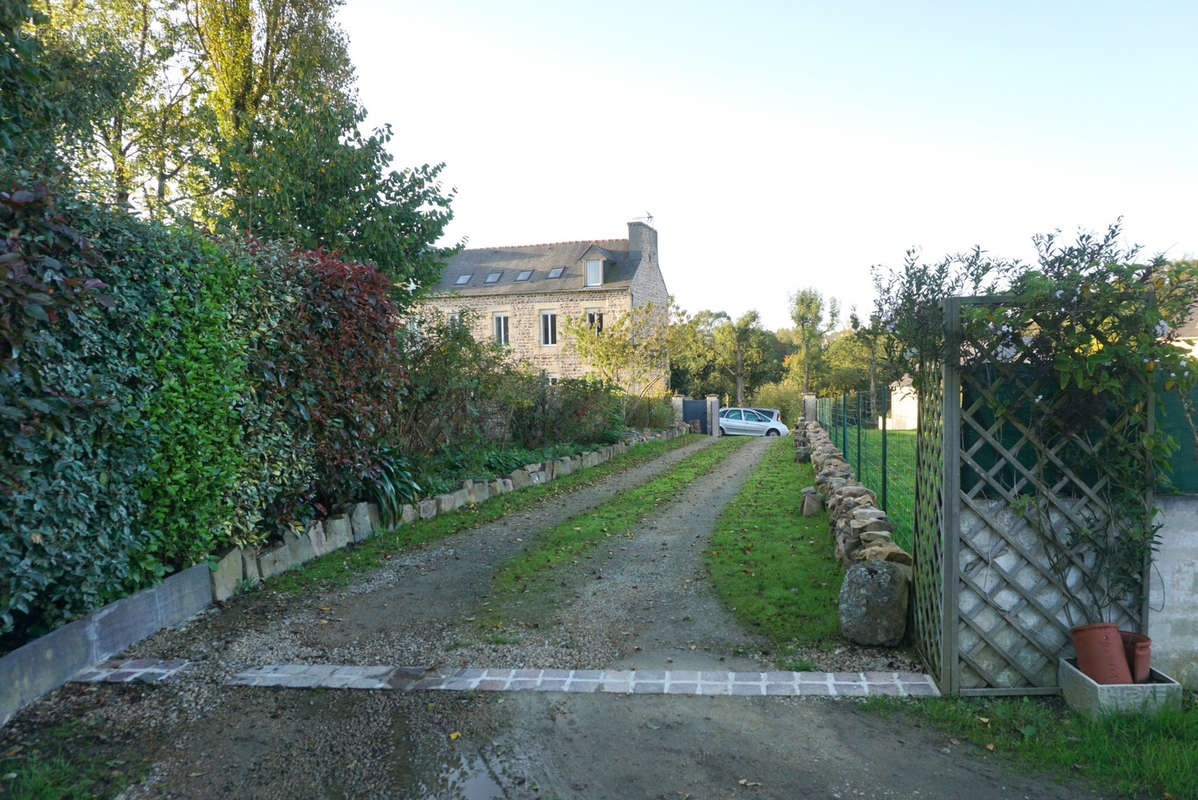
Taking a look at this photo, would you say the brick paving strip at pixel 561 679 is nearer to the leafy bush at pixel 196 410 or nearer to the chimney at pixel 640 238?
the leafy bush at pixel 196 410

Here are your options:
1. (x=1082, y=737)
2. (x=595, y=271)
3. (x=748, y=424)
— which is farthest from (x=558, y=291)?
(x=1082, y=737)

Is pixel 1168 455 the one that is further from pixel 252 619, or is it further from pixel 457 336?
pixel 457 336

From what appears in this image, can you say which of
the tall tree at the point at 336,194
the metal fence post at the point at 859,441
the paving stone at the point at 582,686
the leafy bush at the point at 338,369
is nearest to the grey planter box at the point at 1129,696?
the paving stone at the point at 582,686

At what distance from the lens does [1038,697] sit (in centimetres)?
399

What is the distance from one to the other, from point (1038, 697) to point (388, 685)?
365 centimetres

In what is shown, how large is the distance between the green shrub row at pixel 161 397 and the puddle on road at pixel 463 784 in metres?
2.37

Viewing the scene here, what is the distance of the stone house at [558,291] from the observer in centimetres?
3284

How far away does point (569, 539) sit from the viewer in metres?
8.22

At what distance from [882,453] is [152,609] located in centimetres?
666

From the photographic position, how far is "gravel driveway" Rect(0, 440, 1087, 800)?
10.5ft

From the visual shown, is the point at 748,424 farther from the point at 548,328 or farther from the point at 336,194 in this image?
the point at 336,194

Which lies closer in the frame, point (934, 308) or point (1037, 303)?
point (1037, 303)

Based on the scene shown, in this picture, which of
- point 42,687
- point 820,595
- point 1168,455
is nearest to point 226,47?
point 42,687

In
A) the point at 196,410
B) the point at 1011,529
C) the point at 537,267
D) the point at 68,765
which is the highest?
the point at 537,267
